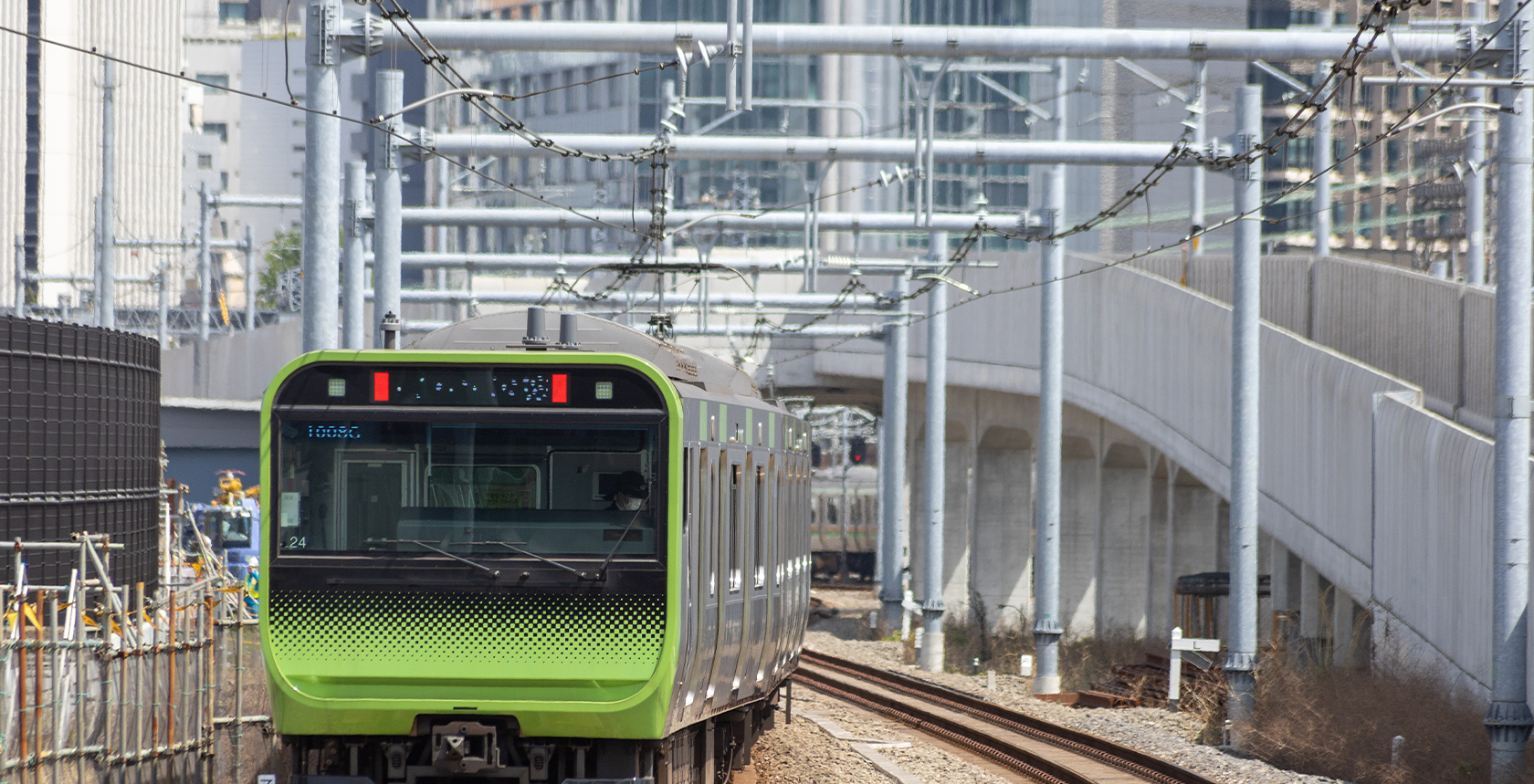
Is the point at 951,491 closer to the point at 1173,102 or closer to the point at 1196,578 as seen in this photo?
the point at 1173,102

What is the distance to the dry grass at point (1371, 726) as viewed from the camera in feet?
52.2

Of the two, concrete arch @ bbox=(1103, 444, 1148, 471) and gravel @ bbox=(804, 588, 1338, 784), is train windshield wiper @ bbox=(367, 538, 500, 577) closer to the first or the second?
gravel @ bbox=(804, 588, 1338, 784)

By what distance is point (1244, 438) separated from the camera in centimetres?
1930

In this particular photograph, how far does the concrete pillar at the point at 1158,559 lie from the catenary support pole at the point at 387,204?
19.7 metres

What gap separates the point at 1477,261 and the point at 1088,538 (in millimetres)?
11547

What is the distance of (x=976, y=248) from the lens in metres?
46.8

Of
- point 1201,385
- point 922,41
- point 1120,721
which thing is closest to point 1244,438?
point 1120,721

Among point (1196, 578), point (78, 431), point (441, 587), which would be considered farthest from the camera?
point (1196, 578)

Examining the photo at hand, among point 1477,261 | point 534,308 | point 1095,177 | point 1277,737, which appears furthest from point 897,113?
point 534,308

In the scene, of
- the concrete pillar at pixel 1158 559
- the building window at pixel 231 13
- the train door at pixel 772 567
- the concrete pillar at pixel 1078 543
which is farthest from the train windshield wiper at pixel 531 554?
the building window at pixel 231 13

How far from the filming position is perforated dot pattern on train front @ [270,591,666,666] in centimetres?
970

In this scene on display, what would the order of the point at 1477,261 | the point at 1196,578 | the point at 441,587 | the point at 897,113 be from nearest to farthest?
1. the point at 441,587
2. the point at 1196,578
3. the point at 1477,261
4. the point at 897,113

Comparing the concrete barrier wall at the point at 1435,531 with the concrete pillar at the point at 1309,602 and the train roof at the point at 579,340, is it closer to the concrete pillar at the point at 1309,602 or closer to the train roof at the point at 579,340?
the concrete pillar at the point at 1309,602

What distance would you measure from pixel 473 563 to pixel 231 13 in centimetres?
8970
